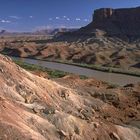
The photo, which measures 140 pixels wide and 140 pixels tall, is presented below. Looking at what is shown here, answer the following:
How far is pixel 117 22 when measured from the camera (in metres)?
131

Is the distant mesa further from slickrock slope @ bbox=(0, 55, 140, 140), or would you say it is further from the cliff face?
slickrock slope @ bbox=(0, 55, 140, 140)

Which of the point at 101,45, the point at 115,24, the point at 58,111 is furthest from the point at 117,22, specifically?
the point at 58,111

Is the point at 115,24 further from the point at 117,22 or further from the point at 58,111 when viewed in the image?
the point at 58,111

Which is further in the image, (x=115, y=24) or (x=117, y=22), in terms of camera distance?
(x=117, y=22)

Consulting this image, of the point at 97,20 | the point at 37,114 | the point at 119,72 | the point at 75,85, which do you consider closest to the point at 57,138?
the point at 37,114

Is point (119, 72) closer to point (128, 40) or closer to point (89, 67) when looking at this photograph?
point (89, 67)

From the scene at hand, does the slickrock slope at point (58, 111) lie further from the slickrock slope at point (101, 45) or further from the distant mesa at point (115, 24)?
the distant mesa at point (115, 24)

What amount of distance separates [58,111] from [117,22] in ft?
364

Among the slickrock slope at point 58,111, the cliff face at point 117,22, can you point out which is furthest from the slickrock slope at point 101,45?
the slickrock slope at point 58,111

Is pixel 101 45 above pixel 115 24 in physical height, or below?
below

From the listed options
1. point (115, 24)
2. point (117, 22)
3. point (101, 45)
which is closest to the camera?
point (101, 45)

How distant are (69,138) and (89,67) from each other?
49.3m

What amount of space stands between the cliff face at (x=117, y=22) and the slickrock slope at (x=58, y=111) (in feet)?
289

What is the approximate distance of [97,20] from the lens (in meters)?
138
